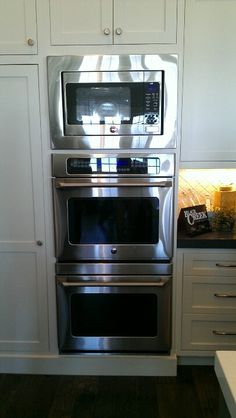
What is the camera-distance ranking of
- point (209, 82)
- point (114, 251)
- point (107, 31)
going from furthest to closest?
point (114, 251), point (209, 82), point (107, 31)

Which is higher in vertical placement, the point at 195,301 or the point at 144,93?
the point at 144,93

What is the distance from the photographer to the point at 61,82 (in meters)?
1.88

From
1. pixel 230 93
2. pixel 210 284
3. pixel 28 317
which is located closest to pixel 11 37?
pixel 230 93

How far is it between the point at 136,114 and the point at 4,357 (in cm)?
171

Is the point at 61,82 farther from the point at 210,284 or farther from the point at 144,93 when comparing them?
the point at 210,284

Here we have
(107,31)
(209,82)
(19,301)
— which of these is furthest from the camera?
(19,301)

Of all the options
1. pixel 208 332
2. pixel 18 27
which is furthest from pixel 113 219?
Result: pixel 18 27

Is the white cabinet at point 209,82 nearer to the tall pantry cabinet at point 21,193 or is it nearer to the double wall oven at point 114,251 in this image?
the double wall oven at point 114,251

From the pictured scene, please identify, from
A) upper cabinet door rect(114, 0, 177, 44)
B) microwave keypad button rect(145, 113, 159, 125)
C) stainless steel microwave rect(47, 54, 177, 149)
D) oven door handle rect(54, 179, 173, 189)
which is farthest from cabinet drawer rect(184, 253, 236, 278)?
upper cabinet door rect(114, 0, 177, 44)

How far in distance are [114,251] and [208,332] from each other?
0.80 m

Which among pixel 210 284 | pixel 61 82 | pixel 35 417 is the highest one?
pixel 61 82

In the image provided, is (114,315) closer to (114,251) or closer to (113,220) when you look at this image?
(114,251)

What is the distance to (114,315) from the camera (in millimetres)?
2125

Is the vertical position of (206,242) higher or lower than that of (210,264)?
higher
